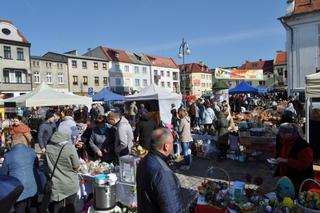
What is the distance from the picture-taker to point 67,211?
13.2 ft

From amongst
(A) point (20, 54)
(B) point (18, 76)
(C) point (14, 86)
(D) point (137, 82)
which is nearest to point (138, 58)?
(D) point (137, 82)

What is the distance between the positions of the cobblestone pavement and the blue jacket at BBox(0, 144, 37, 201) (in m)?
2.94

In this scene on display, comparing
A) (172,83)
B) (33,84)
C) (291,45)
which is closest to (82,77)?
(33,84)

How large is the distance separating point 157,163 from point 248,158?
6.82 metres

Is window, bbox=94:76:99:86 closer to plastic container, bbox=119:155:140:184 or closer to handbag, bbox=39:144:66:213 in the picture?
plastic container, bbox=119:155:140:184

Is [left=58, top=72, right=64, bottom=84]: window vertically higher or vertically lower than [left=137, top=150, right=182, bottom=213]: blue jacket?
higher

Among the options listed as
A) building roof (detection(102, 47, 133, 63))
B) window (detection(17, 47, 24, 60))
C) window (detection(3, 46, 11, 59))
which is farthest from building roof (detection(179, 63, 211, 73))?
window (detection(3, 46, 11, 59))

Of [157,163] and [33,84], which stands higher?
[33,84]

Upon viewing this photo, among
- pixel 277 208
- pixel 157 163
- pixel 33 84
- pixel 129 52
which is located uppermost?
pixel 129 52

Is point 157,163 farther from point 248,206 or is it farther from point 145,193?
point 248,206

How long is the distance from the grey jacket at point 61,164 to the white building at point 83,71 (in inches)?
1472

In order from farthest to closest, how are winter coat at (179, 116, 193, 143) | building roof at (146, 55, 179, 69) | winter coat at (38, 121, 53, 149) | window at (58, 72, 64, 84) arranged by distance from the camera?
building roof at (146, 55, 179, 69) → window at (58, 72, 64, 84) → winter coat at (179, 116, 193, 143) → winter coat at (38, 121, 53, 149)

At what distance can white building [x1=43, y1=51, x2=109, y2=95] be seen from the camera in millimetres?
42594

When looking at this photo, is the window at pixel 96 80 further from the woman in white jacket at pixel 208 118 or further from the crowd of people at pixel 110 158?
the crowd of people at pixel 110 158
